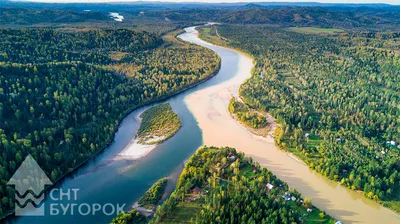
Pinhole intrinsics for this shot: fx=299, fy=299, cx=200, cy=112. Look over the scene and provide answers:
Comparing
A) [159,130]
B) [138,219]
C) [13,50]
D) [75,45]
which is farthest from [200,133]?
[75,45]

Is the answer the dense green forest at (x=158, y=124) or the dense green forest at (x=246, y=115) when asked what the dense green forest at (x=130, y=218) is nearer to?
the dense green forest at (x=158, y=124)

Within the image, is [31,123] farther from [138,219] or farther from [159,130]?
[138,219]

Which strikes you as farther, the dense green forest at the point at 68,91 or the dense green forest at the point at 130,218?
the dense green forest at the point at 68,91

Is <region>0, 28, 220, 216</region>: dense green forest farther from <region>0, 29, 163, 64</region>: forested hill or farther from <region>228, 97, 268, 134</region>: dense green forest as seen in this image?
<region>228, 97, 268, 134</region>: dense green forest

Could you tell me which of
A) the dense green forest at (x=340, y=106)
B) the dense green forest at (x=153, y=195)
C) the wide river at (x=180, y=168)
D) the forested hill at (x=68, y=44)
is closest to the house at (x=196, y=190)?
the dense green forest at (x=153, y=195)

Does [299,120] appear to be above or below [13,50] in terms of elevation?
below
